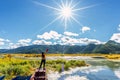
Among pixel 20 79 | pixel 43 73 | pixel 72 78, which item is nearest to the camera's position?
pixel 20 79

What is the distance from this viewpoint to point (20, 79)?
2528 cm

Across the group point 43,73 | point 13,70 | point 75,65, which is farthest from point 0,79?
point 75,65

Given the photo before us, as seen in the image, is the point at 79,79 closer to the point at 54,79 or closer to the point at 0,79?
the point at 54,79

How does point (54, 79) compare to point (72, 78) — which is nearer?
point (54, 79)

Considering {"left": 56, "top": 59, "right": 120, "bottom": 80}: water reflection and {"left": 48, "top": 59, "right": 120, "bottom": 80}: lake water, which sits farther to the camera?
{"left": 56, "top": 59, "right": 120, "bottom": 80}: water reflection

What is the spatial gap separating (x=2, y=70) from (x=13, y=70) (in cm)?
168

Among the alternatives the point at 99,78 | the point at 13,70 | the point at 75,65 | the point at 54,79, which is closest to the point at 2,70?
the point at 13,70

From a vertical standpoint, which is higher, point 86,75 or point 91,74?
point 91,74

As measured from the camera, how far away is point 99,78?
38.2 m

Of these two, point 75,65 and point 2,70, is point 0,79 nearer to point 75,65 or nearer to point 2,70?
point 2,70

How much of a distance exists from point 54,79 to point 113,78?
32.9 feet

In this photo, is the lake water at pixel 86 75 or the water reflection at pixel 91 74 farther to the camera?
the water reflection at pixel 91 74

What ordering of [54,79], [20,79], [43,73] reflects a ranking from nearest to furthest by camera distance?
[20,79] < [43,73] < [54,79]

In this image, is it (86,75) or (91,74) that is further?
(91,74)
